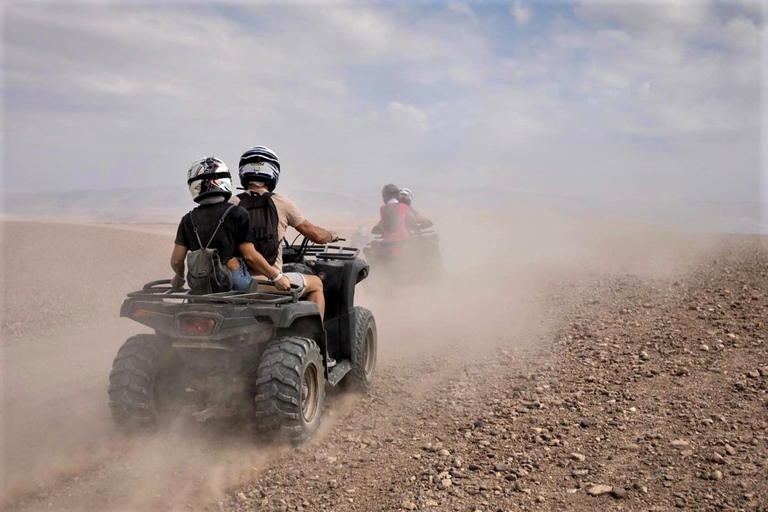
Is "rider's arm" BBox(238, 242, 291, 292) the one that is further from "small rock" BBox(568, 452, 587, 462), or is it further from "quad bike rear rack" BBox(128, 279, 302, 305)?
"small rock" BBox(568, 452, 587, 462)

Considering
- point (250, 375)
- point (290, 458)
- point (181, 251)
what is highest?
point (181, 251)

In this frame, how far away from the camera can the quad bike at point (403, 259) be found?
484 inches

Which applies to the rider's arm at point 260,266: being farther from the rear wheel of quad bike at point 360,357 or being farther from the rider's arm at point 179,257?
the rear wheel of quad bike at point 360,357

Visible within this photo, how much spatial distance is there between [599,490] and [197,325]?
115 inches

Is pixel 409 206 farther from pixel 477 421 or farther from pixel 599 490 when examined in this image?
pixel 599 490

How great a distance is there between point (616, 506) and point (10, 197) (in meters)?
142

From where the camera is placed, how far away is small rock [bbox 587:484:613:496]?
166 inches

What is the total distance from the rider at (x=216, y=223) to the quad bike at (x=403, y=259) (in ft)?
21.7

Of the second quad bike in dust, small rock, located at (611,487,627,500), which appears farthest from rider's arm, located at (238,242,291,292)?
small rock, located at (611,487,627,500)

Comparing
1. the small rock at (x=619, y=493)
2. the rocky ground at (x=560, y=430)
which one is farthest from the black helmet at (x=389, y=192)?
the small rock at (x=619, y=493)

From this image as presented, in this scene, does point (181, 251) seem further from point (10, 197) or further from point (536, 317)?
point (10, 197)

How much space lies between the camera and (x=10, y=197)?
417ft

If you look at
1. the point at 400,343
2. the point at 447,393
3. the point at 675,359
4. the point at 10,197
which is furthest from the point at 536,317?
the point at 10,197

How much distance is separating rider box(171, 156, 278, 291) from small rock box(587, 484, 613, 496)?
2.74 meters
